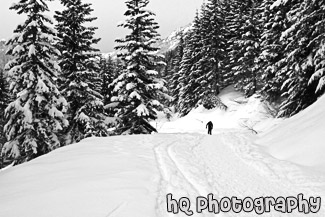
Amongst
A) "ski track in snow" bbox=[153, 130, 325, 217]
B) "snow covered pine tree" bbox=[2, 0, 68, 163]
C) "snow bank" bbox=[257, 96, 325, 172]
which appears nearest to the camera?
"ski track in snow" bbox=[153, 130, 325, 217]

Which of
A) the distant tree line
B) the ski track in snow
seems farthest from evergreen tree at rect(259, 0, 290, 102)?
the ski track in snow

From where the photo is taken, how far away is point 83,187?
599 cm

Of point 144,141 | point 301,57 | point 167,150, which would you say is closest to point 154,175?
point 167,150

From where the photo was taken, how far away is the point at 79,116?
17.1 metres

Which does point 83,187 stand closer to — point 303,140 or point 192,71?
point 303,140

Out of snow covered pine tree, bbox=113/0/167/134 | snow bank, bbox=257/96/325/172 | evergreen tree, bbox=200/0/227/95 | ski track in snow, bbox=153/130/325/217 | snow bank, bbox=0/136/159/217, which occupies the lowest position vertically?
ski track in snow, bbox=153/130/325/217

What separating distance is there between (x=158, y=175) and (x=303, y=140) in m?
5.54

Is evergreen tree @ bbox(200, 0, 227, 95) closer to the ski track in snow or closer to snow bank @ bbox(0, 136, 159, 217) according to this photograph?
the ski track in snow

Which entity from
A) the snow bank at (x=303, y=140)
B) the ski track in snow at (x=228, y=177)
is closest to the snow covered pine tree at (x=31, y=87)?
the ski track in snow at (x=228, y=177)

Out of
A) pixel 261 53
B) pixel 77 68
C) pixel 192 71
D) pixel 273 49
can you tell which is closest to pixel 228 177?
pixel 77 68

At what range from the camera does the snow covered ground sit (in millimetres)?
5152

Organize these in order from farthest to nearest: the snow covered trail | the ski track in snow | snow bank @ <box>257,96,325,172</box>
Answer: snow bank @ <box>257,96,325,172</box>, the ski track in snow, the snow covered trail

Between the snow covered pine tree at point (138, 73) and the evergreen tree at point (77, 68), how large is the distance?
77.0 inches

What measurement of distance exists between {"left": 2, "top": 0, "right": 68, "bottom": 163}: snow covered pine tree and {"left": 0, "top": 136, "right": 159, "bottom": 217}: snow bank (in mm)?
5369
